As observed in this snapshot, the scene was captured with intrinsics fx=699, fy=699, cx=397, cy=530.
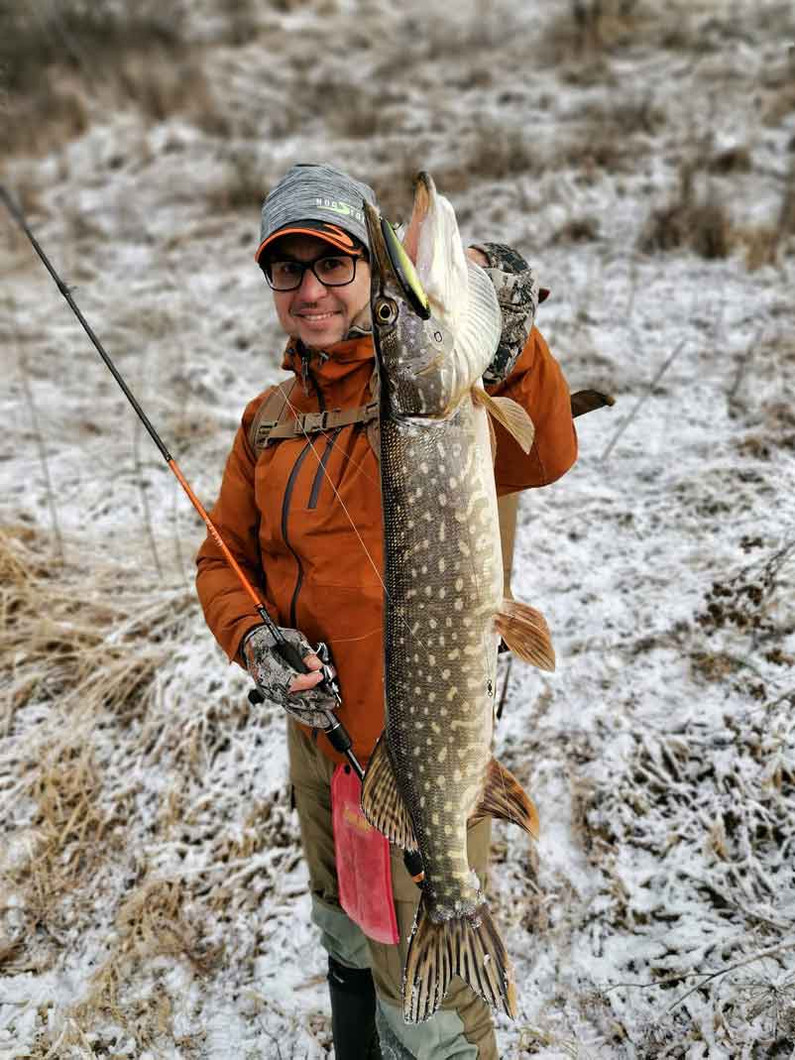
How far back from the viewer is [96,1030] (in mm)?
2617

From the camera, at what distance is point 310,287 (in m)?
1.88

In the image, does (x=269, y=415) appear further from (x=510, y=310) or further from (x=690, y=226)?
(x=690, y=226)

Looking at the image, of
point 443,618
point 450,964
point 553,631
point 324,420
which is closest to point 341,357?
point 324,420

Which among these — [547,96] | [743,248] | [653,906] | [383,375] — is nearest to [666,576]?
[653,906]

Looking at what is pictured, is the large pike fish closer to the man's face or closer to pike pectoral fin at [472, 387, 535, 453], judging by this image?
pike pectoral fin at [472, 387, 535, 453]

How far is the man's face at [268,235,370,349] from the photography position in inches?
73.0

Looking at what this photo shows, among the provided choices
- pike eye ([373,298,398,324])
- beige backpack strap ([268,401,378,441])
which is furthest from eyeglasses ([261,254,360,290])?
pike eye ([373,298,398,324])

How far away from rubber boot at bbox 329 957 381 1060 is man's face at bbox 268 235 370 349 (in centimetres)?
199

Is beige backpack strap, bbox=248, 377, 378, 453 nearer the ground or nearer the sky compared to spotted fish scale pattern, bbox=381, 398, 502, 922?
nearer the sky

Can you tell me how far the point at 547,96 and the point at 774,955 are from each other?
8.69 metres

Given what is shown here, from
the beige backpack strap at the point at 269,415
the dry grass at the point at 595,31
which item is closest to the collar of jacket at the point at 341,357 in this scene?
the beige backpack strap at the point at 269,415

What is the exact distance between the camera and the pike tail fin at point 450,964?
5.66 ft

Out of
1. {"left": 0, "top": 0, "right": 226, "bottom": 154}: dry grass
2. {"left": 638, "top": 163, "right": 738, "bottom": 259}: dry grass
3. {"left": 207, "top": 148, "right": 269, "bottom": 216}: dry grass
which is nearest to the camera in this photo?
{"left": 638, "top": 163, "right": 738, "bottom": 259}: dry grass

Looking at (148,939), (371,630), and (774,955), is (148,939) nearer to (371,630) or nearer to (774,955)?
(371,630)
